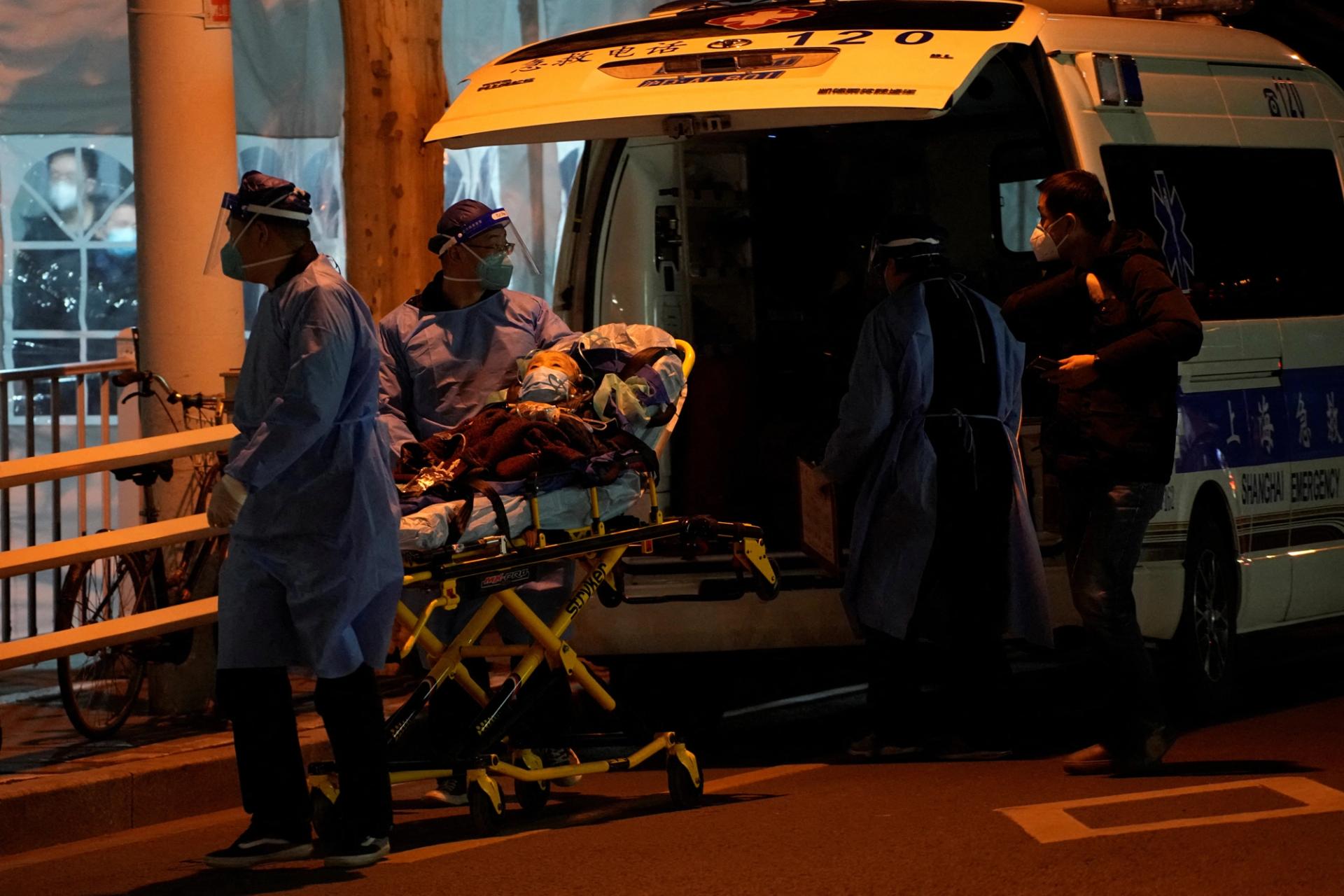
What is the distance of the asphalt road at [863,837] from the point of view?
523 centimetres

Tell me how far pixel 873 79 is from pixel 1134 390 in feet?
4.03

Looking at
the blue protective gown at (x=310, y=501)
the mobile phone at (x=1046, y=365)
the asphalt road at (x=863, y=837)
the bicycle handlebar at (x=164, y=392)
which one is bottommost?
the asphalt road at (x=863, y=837)

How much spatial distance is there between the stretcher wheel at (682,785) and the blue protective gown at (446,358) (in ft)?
4.17

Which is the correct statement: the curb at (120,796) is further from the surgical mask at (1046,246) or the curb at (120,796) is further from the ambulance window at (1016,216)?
the ambulance window at (1016,216)

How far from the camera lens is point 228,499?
561 cm

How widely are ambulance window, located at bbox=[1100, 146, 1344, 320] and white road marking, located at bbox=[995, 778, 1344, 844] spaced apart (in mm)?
2081

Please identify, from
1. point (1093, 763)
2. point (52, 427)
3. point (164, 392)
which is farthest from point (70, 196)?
point (1093, 763)

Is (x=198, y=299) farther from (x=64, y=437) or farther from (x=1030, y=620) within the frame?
(x=1030, y=620)

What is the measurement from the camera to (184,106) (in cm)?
788

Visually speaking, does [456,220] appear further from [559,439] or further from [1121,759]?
[1121,759]

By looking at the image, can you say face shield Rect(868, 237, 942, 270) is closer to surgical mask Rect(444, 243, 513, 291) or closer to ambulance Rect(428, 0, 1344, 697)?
ambulance Rect(428, 0, 1344, 697)

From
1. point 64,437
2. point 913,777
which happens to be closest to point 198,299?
point 64,437

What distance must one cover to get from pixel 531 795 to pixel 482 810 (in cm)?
34

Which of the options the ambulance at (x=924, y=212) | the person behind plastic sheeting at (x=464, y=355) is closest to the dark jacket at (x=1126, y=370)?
the ambulance at (x=924, y=212)
